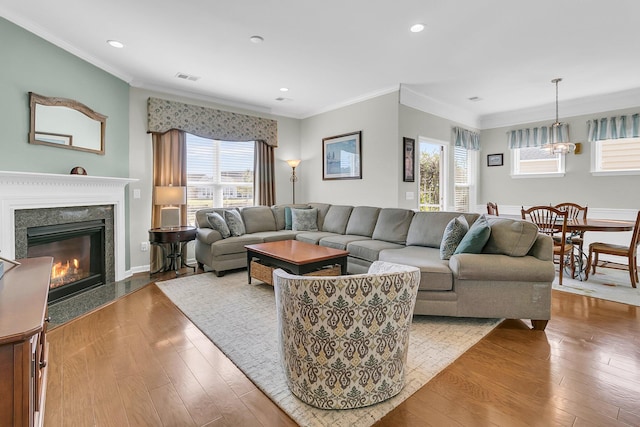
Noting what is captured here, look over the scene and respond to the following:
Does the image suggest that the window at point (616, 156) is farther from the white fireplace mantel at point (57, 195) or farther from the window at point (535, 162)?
the white fireplace mantel at point (57, 195)

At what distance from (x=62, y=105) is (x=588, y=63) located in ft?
20.1

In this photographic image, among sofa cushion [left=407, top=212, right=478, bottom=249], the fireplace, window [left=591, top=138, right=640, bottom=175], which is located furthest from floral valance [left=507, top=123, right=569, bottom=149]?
the fireplace

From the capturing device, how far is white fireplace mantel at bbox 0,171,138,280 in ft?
8.98

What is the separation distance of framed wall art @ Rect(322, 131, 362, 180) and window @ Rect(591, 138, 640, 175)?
158 inches

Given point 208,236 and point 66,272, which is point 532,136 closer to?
point 208,236

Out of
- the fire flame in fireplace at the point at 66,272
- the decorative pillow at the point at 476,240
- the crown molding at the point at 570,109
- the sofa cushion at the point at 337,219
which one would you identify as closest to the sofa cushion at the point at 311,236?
the sofa cushion at the point at 337,219

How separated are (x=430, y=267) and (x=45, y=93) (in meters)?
4.18

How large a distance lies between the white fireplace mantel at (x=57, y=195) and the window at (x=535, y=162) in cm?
675

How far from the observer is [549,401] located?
1726 mm

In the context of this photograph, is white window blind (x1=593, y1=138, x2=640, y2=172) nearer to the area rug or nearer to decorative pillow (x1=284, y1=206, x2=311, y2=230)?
the area rug

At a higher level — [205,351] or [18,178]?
[18,178]

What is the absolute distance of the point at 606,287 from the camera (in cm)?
373

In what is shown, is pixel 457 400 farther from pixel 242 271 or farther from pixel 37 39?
pixel 37 39

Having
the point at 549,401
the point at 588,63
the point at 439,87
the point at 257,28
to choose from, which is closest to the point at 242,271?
the point at 257,28
